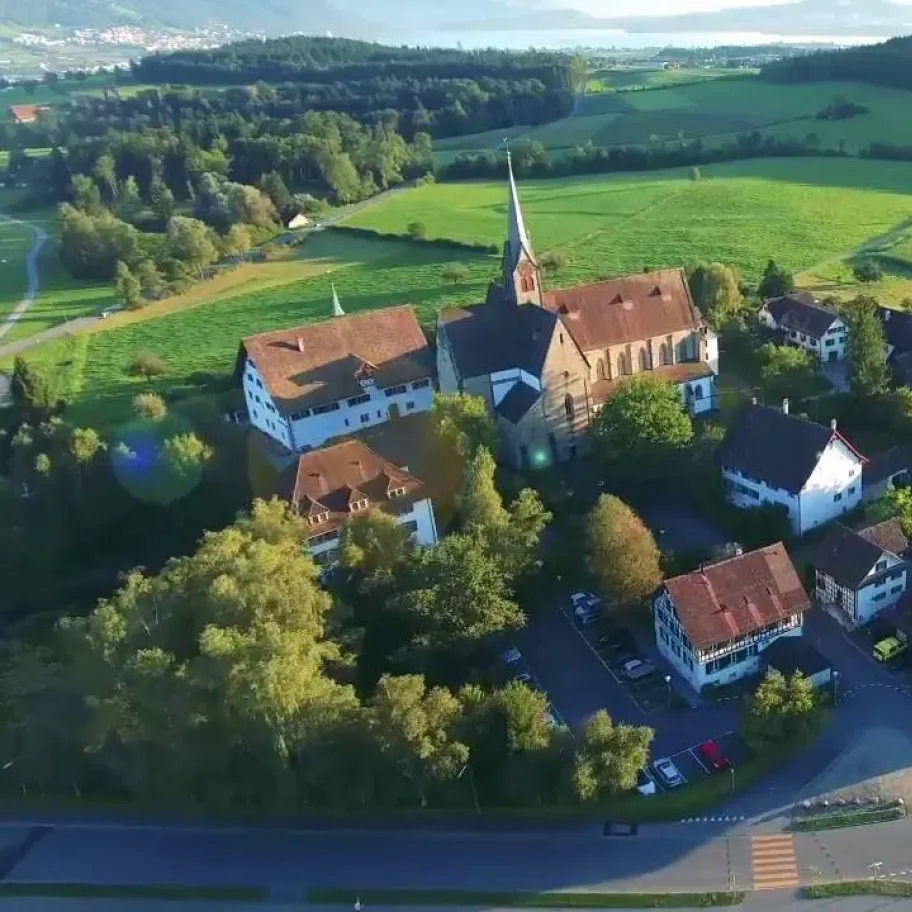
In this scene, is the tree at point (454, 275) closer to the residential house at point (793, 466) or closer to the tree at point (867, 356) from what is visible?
the tree at point (867, 356)

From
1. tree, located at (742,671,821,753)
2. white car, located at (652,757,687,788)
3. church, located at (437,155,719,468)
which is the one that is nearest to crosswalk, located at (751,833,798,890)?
white car, located at (652,757,687,788)

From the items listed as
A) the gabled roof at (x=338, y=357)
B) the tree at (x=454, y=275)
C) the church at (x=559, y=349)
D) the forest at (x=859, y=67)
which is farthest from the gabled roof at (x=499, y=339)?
the forest at (x=859, y=67)

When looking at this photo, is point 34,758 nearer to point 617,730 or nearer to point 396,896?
point 396,896

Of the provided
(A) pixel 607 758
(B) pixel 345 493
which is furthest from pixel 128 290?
(A) pixel 607 758

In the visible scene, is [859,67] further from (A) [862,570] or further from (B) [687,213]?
(A) [862,570]

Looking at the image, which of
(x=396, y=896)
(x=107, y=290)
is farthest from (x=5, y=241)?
(x=396, y=896)
